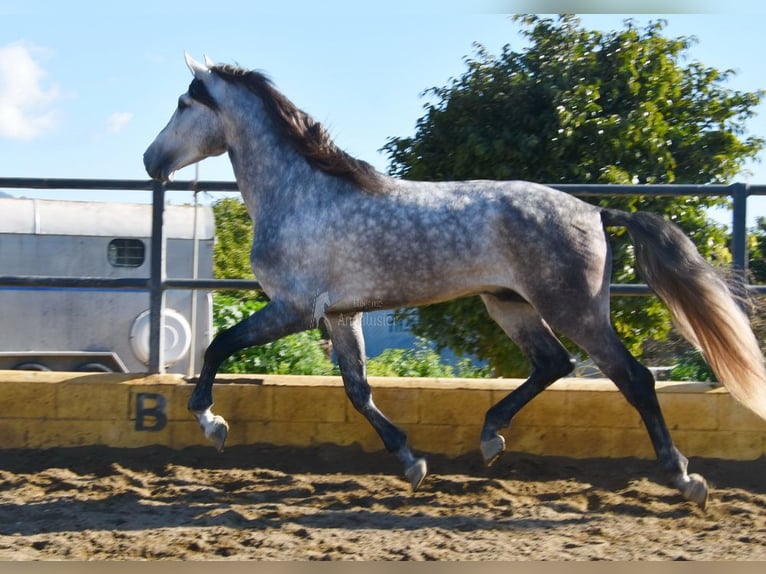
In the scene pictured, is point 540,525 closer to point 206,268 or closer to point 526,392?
point 526,392

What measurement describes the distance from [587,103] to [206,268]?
519 cm

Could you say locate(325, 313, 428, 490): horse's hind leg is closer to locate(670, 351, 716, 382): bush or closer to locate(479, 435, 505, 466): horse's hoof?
locate(479, 435, 505, 466): horse's hoof

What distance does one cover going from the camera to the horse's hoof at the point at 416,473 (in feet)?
15.6

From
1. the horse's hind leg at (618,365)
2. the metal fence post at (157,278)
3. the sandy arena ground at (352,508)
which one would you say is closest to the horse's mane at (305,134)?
the metal fence post at (157,278)

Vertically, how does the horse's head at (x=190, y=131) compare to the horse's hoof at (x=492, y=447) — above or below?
above

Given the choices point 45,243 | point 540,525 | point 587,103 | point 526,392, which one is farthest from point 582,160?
point 45,243

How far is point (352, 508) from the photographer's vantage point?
4.59 meters

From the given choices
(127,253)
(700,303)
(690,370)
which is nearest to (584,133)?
(690,370)

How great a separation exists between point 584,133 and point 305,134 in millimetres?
4358

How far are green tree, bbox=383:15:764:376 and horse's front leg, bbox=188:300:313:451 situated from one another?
12.5 feet

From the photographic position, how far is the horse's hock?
17.5 feet

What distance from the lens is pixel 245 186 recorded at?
5195 millimetres

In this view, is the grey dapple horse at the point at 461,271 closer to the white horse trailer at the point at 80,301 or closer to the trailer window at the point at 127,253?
the white horse trailer at the point at 80,301

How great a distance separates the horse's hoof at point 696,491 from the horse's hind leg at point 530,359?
2.74ft
